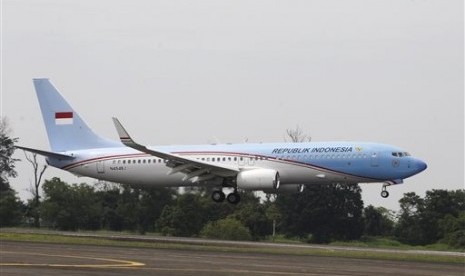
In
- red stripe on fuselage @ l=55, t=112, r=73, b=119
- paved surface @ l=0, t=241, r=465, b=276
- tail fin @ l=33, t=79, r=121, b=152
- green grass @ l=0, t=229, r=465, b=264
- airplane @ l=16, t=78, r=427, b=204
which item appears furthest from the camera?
red stripe on fuselage @ l=55, t=112, r=73, b=119

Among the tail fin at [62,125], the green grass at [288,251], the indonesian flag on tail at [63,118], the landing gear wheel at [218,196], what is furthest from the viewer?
the indonesian flag on tail at [63,118]

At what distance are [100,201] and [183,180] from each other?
22369 millimetres

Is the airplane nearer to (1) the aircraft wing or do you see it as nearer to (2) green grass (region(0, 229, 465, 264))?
(1) the aircraft wing

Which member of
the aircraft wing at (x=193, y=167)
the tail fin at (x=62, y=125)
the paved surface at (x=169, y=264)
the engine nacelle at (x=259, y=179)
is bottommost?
the paved surface at (x=169, y=264)

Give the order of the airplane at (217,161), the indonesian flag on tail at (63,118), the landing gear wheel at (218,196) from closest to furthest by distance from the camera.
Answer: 1. the airplane at (217,161)
2. the landing gear wheel at (218,196)
3. the indonesian flag on tail at (63,118)

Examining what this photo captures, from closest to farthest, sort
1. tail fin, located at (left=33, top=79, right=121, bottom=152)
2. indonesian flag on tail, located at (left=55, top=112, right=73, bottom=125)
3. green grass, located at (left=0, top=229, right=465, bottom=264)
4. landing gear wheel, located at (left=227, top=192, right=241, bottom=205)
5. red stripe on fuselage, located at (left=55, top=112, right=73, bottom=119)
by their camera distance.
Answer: green grass, located at (left=0, top=229, right=465, bottom=264)
landing gear wheel, located at (left=227, top=192, right=241, bottom=205)
tail fin, located at (left=33, top=79, right=121, bottom=152)
indonesian flag on tail, located at (left=55, top=112, right=73, bottom=125)
red stripe on fuselage, located at (left=55, top=112, right=73, bottom=119)

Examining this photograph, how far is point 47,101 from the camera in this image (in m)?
64.9

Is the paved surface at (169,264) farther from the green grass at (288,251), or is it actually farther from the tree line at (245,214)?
the tree line at (245,214)

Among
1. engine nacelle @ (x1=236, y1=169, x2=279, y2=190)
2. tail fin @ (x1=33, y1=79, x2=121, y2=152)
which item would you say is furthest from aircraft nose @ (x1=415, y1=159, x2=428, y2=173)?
tail fin @ (x1=33, y1=79, x2=121, y2=152)

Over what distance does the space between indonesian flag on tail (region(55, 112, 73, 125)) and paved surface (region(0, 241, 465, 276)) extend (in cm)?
2809

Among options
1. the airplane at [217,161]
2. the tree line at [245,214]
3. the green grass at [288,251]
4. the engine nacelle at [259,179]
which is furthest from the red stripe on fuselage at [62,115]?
the green grass at [288,251]

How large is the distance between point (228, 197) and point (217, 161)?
2394 mm

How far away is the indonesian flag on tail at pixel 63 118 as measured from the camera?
64125 mm

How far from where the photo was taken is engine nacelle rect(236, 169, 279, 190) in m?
55.2
